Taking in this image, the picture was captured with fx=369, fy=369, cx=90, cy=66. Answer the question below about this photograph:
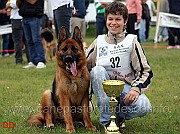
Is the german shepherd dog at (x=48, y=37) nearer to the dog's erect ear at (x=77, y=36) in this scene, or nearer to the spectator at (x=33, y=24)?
the spectator at (x=33, y=24)

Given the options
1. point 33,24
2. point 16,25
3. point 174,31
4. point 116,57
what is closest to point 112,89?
point 116,57

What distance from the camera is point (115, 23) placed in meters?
3.88

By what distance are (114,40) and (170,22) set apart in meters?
9.41

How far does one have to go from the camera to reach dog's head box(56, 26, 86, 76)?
3.87 metres

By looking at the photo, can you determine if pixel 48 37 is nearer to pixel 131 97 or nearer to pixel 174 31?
pixel 174 31

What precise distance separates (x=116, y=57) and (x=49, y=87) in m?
2.81

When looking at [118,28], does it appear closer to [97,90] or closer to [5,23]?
[97,90]

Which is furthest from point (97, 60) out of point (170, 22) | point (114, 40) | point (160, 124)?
point (170, 22)

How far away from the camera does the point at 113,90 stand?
3420 millimetres

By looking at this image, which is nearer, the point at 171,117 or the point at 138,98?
the point at 138,98

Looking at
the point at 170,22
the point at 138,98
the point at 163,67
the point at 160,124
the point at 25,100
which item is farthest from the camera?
the point at 170,22

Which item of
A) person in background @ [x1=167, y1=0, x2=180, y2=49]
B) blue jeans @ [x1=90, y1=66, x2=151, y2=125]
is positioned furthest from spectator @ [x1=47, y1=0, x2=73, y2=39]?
person in background @ [x1=167, y1=0, x2=180, y2=49]

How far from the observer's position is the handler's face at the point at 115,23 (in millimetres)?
3879

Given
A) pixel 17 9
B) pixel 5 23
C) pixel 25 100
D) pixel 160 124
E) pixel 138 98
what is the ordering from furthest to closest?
1. pixel 5 23
2. pixel 17 9
3. pixel 25 100
4. pixel 160 124
5. pixel 138 98
